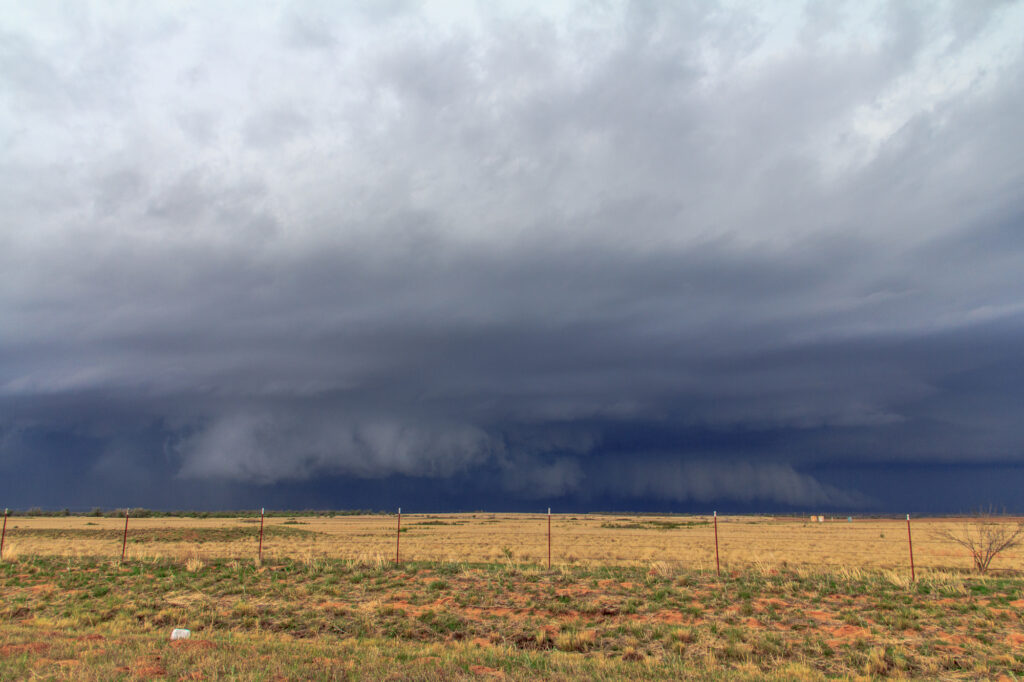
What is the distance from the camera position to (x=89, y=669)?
13.4 meters

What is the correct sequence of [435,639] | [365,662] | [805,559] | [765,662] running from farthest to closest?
[805,559]
[435,639]
[765,662]
[365,662]

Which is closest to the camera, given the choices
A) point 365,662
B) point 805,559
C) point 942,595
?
point 365,662

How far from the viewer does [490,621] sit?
21.2m

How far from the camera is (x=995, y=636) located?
60.3ft

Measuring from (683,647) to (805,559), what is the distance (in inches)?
1220

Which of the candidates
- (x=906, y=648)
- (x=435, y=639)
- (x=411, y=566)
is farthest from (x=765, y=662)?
(x=411, y=566)

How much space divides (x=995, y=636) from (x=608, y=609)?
11.0 metres

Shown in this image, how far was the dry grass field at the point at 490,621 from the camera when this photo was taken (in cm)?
1497

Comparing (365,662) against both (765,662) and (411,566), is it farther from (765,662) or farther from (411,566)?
(411,566)

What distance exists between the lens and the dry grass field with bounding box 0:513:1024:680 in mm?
14969

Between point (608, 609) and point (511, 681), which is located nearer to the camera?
point (511, 681)

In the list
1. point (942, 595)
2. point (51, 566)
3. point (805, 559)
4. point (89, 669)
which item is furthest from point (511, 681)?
point (805, 559)

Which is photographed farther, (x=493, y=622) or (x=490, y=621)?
(x=490, y=621)

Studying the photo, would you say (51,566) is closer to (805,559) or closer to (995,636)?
(995,636)
